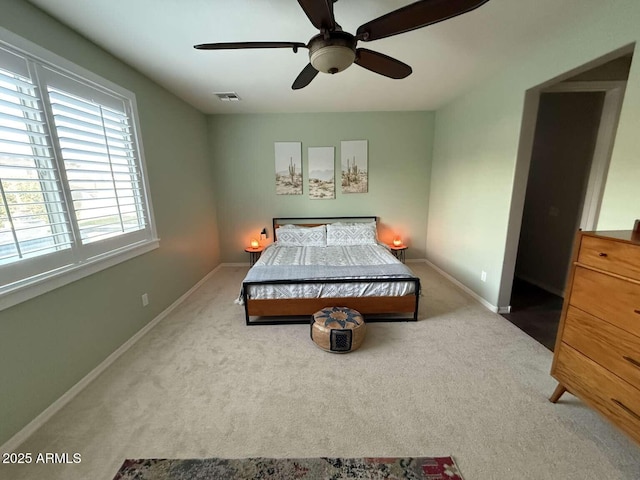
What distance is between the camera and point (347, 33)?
4.42 ft

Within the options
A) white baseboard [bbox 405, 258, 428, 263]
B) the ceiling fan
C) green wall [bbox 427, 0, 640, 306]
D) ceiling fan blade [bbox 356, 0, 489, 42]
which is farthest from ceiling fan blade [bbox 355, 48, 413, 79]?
white baseboard [bbox 405, 258, 428, 263]

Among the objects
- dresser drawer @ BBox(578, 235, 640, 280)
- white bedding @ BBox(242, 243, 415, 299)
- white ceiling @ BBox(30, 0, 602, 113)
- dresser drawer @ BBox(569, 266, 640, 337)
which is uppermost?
white ceiling @ BBox(30, 0, 602, 113)

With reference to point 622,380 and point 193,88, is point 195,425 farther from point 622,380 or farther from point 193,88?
point 193,88

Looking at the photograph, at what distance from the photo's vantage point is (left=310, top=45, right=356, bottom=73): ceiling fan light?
1.36m

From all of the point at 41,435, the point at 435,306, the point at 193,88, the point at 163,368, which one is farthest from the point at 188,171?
the point at 435,306

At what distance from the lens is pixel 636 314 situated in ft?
3.80

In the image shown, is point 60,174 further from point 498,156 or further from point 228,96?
point 498,156

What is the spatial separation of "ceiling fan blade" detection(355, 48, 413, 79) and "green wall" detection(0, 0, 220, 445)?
2.07m

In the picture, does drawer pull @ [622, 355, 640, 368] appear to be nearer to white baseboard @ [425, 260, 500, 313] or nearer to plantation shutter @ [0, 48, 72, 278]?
white baseboard @ [425, 260, 500, 313]

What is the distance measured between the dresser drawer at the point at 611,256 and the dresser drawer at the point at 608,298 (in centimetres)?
5

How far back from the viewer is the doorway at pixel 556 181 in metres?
2.41

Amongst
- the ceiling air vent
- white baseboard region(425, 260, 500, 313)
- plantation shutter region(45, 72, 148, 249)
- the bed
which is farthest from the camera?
the ceiling air vent

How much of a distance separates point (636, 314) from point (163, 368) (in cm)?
294

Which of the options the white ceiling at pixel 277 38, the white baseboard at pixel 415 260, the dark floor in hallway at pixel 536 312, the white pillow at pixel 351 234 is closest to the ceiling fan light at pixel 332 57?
the white ceiling at pixel 277 38
